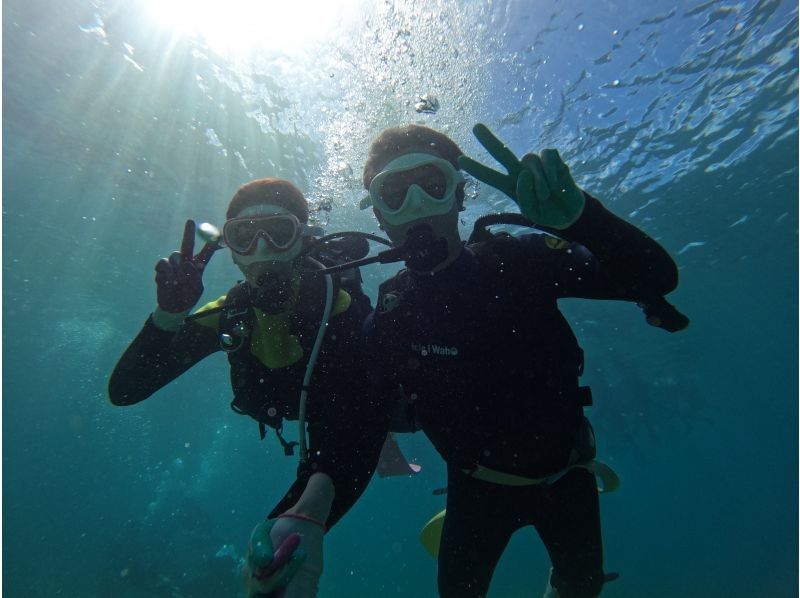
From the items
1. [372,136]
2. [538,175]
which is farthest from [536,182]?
[372,136]

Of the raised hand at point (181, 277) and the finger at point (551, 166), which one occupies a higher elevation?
the raised hand at point (181, 277)

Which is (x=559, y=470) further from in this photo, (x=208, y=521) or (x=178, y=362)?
(x=208, y=521)

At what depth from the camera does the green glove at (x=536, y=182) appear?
189 centimetres

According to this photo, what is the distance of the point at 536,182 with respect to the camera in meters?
1.90

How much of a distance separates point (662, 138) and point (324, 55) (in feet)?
32.0

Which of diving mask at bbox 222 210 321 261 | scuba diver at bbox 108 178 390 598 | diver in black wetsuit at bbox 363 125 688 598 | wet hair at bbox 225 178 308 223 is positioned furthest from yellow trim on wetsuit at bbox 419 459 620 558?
wet hair at bbox 225 178 308 223

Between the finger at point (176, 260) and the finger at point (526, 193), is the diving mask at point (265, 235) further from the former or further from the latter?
the finger at point (526, 193)

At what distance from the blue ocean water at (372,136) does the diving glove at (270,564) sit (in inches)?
347

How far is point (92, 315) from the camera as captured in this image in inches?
1137

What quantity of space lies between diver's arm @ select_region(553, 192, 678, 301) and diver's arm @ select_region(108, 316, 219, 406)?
3.21 m

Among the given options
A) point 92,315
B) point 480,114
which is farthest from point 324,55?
point 92,315

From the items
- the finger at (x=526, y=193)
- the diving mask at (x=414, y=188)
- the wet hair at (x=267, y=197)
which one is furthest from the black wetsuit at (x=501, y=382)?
the wet hair at (x=267, y=197)

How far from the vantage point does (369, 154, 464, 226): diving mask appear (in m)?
2.80

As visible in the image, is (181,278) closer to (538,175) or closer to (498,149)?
(498,149)
